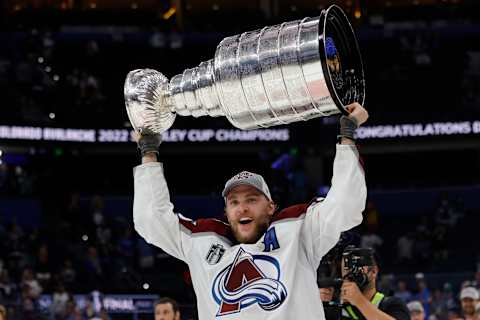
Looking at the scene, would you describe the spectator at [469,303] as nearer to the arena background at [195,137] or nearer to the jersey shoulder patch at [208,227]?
the jersey shoulder patch at [208,227]

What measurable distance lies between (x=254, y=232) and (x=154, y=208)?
40cm

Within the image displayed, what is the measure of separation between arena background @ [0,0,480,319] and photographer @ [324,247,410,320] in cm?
1048

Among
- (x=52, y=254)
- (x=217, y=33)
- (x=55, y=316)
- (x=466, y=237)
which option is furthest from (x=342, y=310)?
(x=217, y=33)

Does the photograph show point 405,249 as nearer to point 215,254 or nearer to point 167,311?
point 167,311

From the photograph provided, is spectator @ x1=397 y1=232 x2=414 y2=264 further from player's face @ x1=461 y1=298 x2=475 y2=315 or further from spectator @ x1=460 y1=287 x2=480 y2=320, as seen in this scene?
player's face @ x1=461 y1=298 x2=475 y2=315

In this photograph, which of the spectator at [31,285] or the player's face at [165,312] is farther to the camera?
the spectator at [31,285]

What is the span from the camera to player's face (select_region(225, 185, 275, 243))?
377cm

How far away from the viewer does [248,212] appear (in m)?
3.79

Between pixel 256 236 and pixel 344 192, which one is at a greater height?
pixel 344 192

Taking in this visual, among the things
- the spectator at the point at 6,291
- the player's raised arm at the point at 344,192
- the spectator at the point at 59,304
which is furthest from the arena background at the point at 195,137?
the player's raised arm at the point at 344,192

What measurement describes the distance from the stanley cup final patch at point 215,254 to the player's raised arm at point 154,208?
0.12 meters

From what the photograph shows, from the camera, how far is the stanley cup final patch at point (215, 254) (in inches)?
147

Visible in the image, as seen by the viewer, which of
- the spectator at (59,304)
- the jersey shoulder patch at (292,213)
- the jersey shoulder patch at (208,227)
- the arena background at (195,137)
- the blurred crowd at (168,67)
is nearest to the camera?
the jersey shoulder patch at (292,213)

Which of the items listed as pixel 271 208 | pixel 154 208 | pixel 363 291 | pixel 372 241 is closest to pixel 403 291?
pixel 372 241
